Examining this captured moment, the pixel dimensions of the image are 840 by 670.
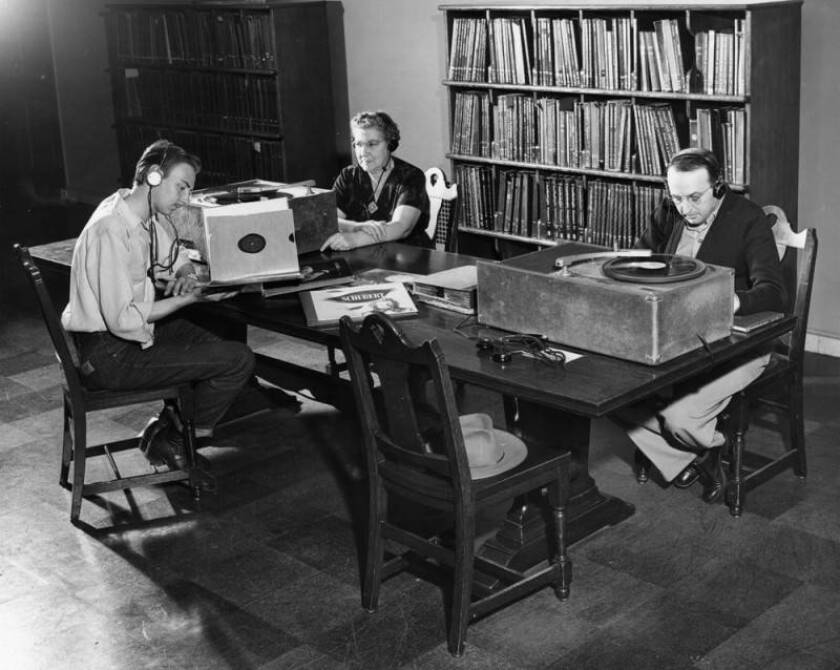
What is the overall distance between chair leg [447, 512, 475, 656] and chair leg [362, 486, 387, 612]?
0.92 ft

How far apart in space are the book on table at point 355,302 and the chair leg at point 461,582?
2.64ft

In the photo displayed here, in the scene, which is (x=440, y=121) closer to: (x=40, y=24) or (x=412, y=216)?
(x=412, y=216)

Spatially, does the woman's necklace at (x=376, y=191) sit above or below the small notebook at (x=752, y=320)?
above

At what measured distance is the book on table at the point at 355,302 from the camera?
11.7 ft

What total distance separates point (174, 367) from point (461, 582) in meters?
1.32

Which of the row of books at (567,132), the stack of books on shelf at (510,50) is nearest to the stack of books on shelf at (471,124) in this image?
the row of books at (567,132)

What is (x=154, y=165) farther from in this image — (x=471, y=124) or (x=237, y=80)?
(x=237, y=80)

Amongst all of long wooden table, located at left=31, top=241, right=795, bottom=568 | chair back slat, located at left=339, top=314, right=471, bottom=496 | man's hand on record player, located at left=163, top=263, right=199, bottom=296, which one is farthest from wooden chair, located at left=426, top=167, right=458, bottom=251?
chair back slat, located at left=339, top=314, right=471, bottom=496

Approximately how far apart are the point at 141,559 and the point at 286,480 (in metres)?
0.67

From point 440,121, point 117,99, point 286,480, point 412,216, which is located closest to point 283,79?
point 440,121

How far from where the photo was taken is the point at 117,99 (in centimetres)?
793

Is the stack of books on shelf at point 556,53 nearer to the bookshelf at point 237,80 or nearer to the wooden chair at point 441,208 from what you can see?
the wooden chair at point 441,208

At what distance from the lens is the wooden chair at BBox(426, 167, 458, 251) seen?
479 cm

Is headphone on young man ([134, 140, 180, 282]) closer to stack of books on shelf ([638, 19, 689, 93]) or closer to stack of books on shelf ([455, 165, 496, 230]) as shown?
stack of books on shelf ([638, 19, 689, 93])
